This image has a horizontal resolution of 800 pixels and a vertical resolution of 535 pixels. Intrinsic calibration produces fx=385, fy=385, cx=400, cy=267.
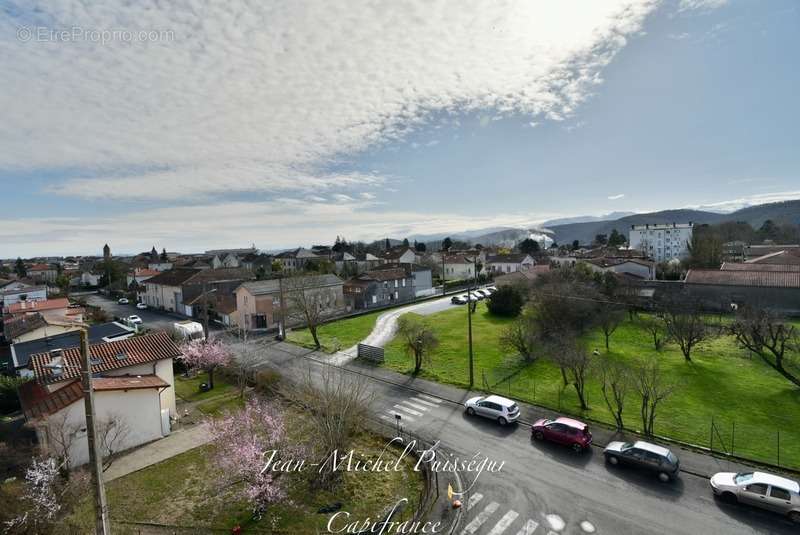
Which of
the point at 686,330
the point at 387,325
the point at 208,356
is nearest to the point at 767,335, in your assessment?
the point at 686,330

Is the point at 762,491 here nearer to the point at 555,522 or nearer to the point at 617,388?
the point at 555,522

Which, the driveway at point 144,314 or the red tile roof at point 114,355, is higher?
the red tile roof at point 114,355

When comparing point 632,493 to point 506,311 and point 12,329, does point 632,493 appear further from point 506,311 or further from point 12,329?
point 12,329

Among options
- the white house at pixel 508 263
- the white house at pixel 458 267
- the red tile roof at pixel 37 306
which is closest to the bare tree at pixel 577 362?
the red tile roof at pixel 37 306

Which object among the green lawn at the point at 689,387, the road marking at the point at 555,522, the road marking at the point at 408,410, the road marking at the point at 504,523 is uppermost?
the road marking at the point at 555,522

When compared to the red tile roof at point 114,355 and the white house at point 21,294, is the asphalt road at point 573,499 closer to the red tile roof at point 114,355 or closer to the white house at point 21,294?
the red tile roof at point 114,355

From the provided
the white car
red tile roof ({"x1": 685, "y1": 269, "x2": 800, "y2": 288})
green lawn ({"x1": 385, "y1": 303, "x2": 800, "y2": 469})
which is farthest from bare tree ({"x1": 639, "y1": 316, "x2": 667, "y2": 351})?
the white car

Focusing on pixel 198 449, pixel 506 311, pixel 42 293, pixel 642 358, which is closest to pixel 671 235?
pixel 506 311

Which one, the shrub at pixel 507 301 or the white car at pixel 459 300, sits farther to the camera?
the white car at pixel 459 300
